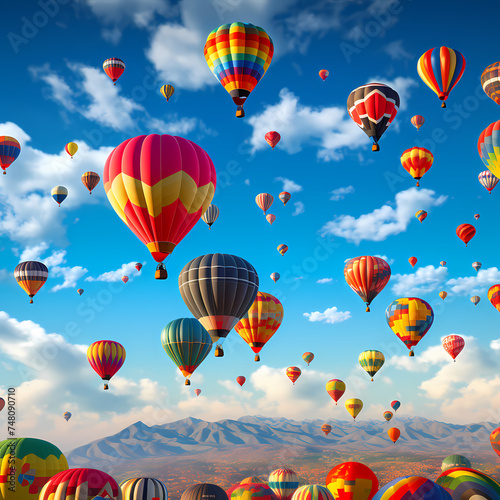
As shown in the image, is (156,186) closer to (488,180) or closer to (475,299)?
(488,180)

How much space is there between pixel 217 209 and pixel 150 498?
20424 mm

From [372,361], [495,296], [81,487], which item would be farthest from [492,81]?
[81,487]

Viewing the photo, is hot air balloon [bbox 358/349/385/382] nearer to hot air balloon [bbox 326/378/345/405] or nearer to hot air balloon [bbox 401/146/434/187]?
hot air balloon [bbox 326/378/345/405]

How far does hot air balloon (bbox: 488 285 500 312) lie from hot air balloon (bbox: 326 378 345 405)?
623 inches

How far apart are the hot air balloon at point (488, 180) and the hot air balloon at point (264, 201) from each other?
14906 millimetres

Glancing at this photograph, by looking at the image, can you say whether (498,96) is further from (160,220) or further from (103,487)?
(103,487)

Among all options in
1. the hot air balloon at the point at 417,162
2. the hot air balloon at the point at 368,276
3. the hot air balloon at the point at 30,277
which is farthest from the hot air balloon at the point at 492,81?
the hot air balloon at the point at 30,277

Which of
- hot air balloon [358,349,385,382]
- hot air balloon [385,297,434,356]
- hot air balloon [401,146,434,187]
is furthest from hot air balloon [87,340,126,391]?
hot air balloon [401,146,434,187]

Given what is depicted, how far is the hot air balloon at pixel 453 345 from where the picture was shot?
166 feet

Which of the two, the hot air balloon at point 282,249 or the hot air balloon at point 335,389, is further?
the hot air balloon at point 335,389

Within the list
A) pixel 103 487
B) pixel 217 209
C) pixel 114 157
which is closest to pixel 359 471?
pixel 103 487

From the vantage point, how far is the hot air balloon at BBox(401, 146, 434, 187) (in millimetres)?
37844

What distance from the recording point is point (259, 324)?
117 ft

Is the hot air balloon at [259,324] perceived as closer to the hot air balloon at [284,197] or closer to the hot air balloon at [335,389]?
the hot air balloon at [284,197]
